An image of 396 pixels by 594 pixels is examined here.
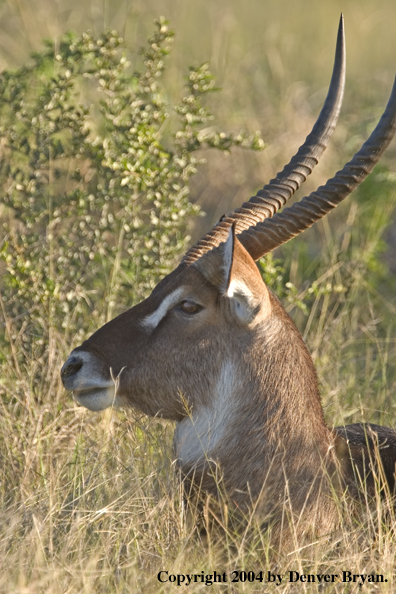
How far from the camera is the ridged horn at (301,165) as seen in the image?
3.56m

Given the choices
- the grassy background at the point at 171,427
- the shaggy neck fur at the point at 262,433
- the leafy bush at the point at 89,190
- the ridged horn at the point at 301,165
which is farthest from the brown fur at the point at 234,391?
the leafy bush at the point at 89,190

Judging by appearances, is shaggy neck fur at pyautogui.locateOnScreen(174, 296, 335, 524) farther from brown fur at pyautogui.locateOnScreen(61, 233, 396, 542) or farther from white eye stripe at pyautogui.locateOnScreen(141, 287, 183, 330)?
white eye stripe at pyautogui.locateOnScreen(141, 287, 183, 330)

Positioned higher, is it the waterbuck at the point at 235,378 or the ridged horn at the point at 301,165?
the ridged horn at the point at 301,165

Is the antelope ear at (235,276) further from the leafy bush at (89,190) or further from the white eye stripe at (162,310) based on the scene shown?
the leafy bush at (89,190)

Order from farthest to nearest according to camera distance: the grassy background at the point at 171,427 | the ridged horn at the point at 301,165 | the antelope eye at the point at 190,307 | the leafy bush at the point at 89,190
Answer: the leafy bush at the point at 89,190 < the ridged horn at the point at 301,165 < the antelope eye at the point at 190,307 < the grassy background at the point at 171,427

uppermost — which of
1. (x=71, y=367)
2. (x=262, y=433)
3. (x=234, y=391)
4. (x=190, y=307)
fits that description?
(x=190, y=307)

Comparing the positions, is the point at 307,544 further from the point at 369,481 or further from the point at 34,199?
the point at 34,199

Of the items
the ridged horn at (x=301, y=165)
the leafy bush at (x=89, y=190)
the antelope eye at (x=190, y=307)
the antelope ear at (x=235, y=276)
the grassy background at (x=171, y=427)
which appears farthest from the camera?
the leafy bush at (x=89, y=190)

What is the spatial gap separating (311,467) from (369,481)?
0.30 m

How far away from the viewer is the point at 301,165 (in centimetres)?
366

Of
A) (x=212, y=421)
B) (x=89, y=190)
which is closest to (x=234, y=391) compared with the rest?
(x=212, y=421)

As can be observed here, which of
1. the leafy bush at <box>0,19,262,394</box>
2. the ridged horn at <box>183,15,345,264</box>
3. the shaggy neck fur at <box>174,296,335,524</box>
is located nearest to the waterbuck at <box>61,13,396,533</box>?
the shaggy neck fur at <box>174,296,335,524</box>

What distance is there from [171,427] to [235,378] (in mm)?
1158

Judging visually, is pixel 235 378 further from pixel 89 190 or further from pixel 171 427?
pixel 89 190
